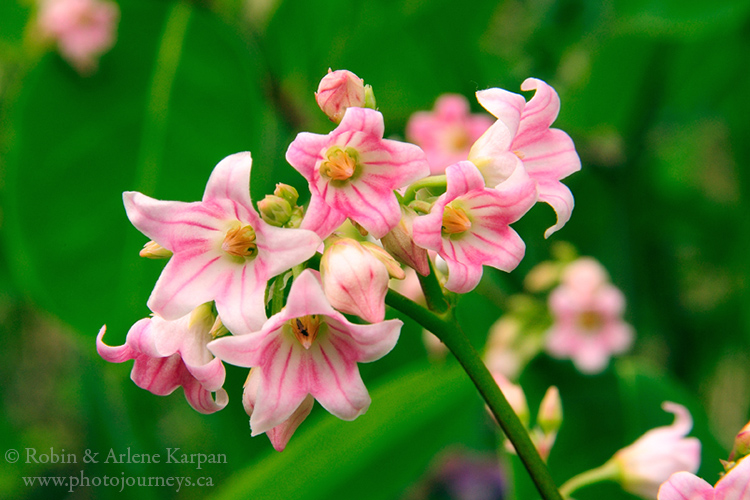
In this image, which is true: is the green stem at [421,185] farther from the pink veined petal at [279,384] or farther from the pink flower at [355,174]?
the pink veined petal at [279,384]

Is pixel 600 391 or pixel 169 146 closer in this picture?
pixel 169 146

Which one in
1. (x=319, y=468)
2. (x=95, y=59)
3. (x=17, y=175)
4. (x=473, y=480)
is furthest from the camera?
(x=473, y=480)

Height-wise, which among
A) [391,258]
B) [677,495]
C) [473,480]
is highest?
[391,258]

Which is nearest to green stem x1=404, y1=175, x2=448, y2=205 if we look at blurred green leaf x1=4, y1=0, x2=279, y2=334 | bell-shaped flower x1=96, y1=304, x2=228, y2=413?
bell-shaped flower x1=96, y1=304, x2=228, y2=413

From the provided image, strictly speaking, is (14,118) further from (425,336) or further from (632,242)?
(632,242)

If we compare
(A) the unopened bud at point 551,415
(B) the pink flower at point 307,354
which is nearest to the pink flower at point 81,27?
(B) the pink flower at point 307,354

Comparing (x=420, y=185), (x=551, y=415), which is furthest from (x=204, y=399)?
(x=551, y=415)

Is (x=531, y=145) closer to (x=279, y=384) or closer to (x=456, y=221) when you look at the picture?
(x=456, y=221)

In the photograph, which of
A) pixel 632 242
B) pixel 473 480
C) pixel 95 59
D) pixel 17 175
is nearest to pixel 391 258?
pixel 17 175
